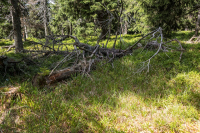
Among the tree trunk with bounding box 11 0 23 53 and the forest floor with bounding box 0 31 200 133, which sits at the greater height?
the tree trunk with bounding box 11 0 23 53

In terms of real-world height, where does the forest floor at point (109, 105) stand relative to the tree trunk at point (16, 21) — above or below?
below

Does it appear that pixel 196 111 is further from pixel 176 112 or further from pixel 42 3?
pixel 42 3

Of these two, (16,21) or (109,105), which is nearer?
(109,105)

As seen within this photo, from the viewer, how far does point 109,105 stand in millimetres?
2436

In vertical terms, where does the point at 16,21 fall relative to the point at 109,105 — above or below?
above

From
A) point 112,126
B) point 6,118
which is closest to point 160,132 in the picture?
point 112,126

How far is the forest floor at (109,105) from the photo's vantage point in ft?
6.45

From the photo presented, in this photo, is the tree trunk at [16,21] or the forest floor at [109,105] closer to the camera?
the forest floor at [109,105]

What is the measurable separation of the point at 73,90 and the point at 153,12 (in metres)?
7.62

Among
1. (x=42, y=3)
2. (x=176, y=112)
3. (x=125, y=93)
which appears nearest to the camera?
(x=176, y=112)

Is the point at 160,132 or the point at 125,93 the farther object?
the point at 125,93

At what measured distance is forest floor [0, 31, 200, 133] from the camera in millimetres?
1967

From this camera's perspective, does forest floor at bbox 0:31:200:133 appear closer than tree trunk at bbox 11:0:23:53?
Yes

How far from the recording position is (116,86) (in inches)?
124
